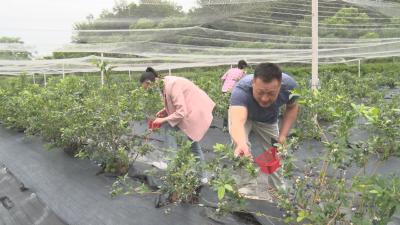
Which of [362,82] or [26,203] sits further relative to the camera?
[362,82]

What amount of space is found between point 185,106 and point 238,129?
4.03 ft

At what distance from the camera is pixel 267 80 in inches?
93.9

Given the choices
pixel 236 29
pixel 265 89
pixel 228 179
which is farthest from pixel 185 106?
pixel 236 29

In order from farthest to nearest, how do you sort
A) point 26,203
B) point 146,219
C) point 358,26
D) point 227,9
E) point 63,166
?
point 358,26, point 227,9, point 63,166, point 26,203, point 146,219

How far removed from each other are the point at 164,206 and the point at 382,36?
28.6ft

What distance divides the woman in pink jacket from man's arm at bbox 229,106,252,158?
101cm

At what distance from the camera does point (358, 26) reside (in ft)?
31.8

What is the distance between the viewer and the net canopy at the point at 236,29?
8211mm

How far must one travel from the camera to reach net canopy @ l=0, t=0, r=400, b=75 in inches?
323

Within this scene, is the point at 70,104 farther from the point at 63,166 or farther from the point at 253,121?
the point at 253,121

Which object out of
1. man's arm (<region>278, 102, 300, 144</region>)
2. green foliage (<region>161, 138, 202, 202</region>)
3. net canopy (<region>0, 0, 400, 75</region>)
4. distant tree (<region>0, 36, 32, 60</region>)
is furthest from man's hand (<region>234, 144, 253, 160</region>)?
distant tree (<region>0, 36, 32, 60</region>)

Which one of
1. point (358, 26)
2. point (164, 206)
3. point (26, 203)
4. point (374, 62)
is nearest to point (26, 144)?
point (26, 203)

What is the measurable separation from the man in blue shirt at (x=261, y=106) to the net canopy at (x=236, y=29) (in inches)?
187

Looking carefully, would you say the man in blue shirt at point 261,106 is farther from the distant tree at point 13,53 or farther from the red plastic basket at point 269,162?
the distant tree at point 13,53
